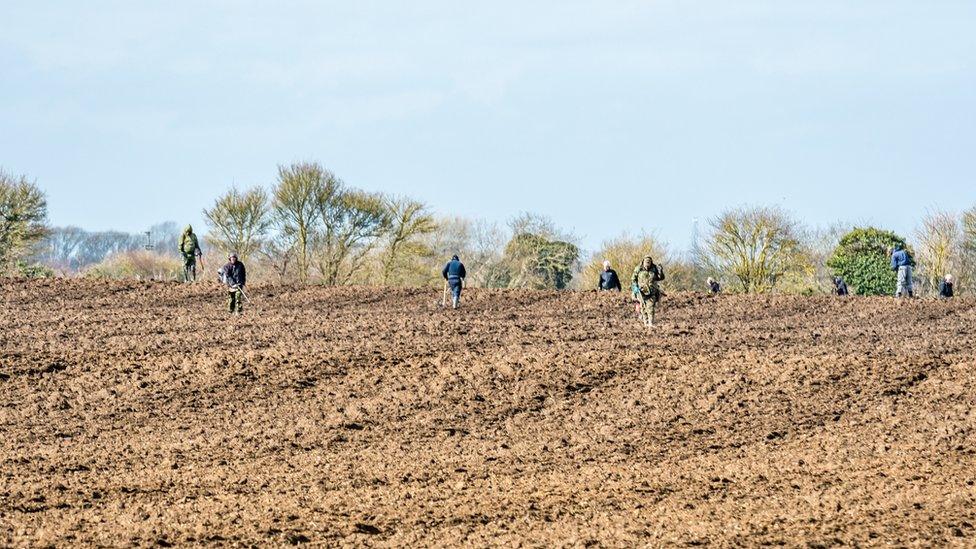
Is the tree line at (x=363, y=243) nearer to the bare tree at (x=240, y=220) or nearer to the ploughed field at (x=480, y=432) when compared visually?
the bare tree at (x=240, y=220)

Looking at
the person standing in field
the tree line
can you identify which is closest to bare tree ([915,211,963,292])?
the tree line

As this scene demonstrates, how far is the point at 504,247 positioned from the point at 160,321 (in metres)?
39.9

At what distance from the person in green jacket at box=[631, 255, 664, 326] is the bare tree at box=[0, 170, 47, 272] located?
32.5 metres

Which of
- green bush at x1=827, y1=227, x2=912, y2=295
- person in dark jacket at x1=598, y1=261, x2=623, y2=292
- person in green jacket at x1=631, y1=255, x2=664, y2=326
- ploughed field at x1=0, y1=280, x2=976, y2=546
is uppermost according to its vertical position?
green bush at x1=827, y1=227, x2=912, y2=295

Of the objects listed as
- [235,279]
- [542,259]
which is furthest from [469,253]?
[235,279]

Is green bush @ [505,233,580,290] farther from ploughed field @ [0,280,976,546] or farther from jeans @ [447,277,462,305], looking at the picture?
ploughed field @ [0,280,976,546]

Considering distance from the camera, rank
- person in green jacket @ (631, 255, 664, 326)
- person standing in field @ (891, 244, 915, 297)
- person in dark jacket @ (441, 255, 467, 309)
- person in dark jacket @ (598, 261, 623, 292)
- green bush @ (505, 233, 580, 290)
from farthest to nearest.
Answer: green bush @ (505, 233, 580, 290) → person in dark jacket @ (598, 261, 623, 292) → person standing in field @ (891, 244, 915, 297) → person in dark jacket @ (441, 255, 467, 309) → person in green jacket @ (631, 255, 664, 326)

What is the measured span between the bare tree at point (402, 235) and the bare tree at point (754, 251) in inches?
489

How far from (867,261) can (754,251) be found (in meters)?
8.70

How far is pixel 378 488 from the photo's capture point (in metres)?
14.7

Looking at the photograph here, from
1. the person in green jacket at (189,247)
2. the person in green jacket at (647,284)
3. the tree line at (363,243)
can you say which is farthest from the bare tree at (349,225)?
the person in green jacket at (647,284)

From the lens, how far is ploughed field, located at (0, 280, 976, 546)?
42.3 ft

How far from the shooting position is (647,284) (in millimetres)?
26766

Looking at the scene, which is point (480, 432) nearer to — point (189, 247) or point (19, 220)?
point (189, 247)
